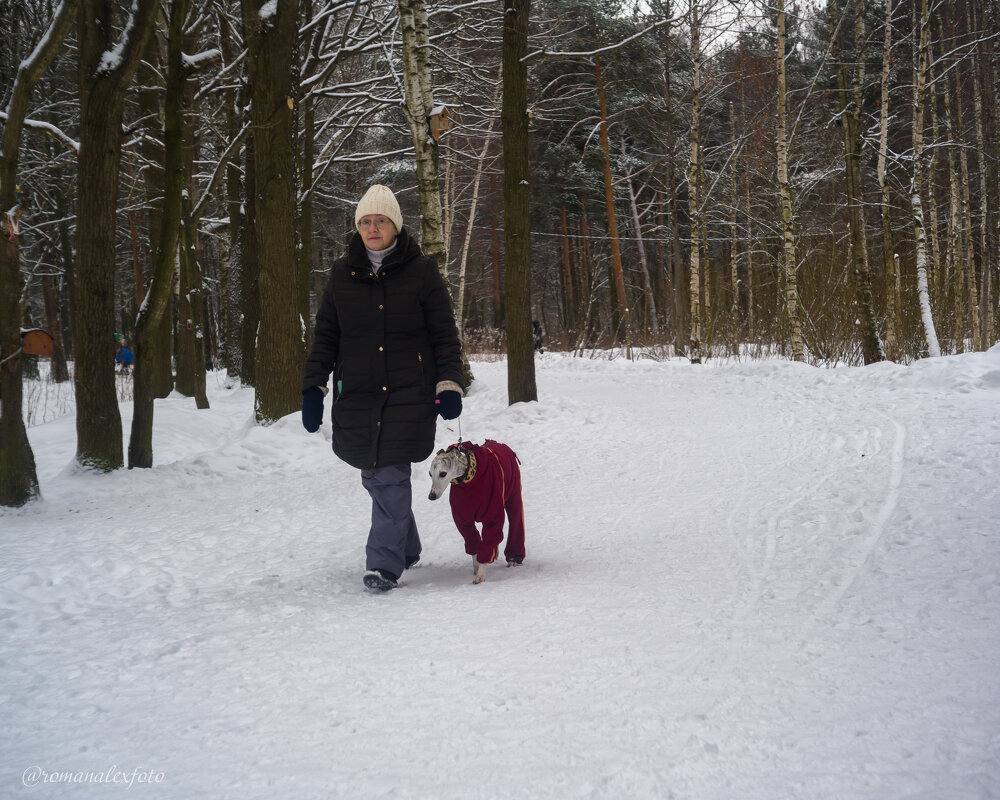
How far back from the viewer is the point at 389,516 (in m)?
4.34

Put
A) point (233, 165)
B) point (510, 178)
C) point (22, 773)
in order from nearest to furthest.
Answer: point (22, 773) < point (510, 178) < point (233, 165)

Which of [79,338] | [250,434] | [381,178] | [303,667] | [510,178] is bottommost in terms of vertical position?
[303,667]

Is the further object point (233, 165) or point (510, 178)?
point (233, 165)

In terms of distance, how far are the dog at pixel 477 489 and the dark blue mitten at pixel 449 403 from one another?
0.20 meters

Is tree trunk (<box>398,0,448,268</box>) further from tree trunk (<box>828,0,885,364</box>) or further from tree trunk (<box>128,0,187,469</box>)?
tree trunk (<box>828,0,885,364</box>)

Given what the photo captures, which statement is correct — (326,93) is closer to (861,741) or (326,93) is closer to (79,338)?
(79,338)

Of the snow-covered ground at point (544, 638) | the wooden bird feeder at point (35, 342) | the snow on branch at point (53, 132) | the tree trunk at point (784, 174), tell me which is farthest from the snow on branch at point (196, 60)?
the tree trunk at point (784, 174)

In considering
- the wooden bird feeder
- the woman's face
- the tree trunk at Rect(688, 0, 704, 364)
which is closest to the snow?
the wooden bird feeder

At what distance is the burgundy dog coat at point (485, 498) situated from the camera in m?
4.22

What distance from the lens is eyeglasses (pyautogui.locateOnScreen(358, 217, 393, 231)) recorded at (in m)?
4.25

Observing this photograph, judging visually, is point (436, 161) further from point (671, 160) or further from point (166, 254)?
point (671, 160)

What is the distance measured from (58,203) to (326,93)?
11.4m

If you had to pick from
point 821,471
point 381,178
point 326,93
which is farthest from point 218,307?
point 821,471

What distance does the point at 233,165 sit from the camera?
51.9 feet
